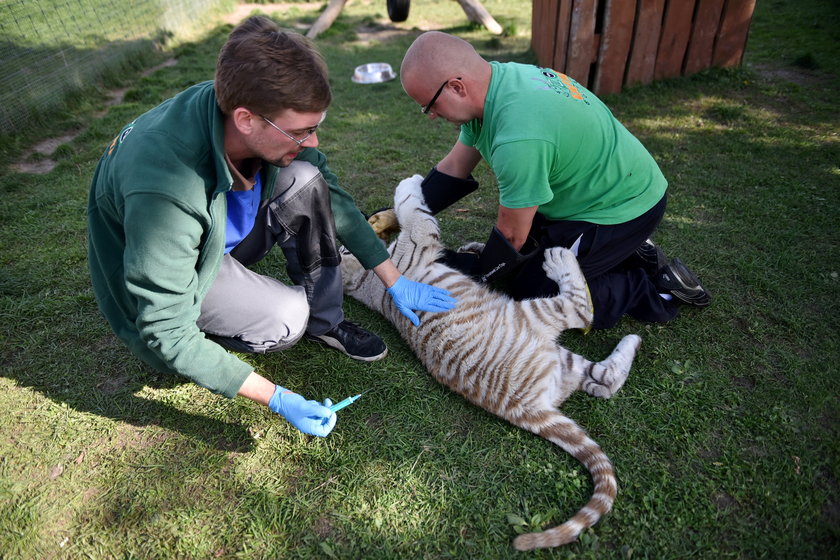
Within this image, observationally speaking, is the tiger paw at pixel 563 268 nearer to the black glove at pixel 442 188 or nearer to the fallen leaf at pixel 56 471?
the black glove at pixel 442 188

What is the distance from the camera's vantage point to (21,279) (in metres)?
3.40

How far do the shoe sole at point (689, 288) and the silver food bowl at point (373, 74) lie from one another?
5183mm

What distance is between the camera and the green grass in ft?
6.74

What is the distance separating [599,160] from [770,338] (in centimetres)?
145

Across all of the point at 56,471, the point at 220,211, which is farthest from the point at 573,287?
the point at 56,471

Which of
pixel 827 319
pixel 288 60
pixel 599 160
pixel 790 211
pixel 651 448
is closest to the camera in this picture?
pixel 288 60

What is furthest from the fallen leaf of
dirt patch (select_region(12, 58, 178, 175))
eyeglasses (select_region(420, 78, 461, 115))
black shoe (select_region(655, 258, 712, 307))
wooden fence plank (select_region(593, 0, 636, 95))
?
wooden fence plank (select_region(593, 0, 636, 95))

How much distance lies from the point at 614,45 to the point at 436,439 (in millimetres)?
4900

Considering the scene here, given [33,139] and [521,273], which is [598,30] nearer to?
[521,273]

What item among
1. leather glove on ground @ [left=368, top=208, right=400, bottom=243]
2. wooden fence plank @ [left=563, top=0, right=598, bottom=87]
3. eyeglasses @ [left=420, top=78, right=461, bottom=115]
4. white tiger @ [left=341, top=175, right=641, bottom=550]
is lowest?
white tiger @ [left=341, top=175, right=641, bottom=550]

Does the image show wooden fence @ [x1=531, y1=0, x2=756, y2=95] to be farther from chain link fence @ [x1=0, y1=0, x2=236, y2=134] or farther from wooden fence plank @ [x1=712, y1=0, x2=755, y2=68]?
chain link fence @ [x1=0, y1=0, x2=236, y2=134]

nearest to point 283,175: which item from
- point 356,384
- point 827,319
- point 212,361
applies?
point 212,361

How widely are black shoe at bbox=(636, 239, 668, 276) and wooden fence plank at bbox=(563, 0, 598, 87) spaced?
10.1 ft

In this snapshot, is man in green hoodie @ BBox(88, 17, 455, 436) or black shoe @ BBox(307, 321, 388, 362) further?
black shoe @ BBox(307, 321, 388, 362)
